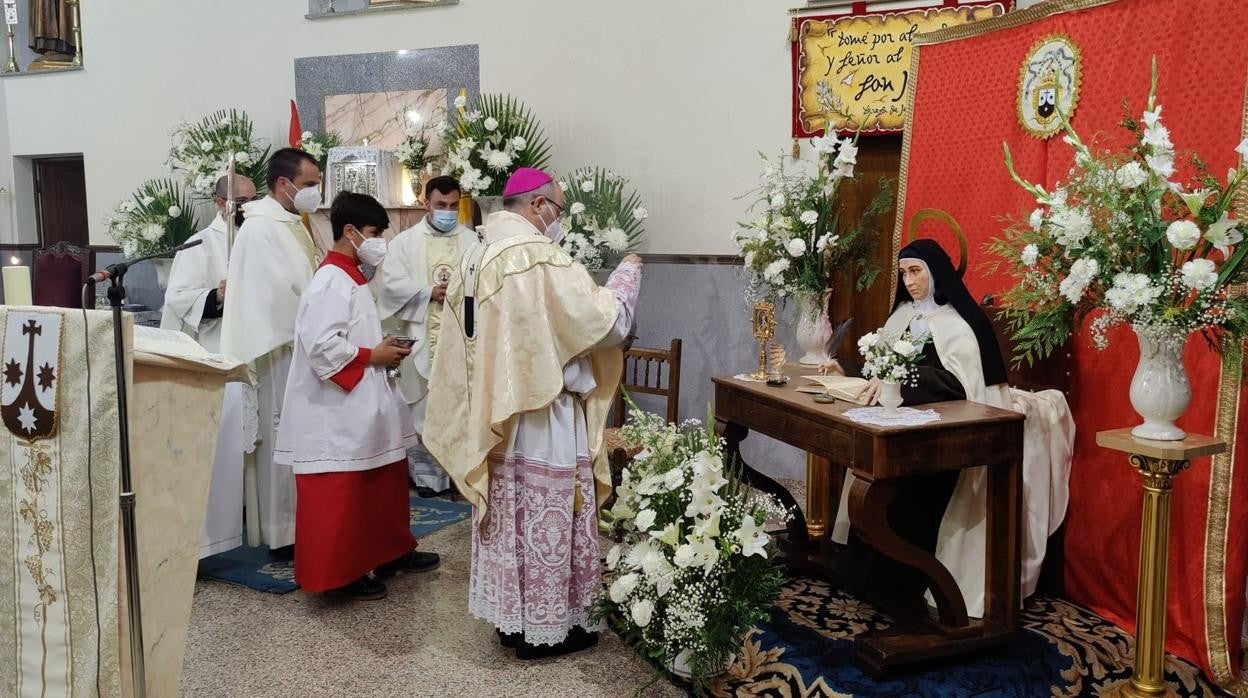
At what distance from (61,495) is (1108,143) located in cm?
382

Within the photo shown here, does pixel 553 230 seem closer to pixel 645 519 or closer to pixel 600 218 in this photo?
pixel 645 519

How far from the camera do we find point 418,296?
5.69 m

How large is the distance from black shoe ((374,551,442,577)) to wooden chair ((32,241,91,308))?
4.60m

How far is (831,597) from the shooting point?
4.01 meters

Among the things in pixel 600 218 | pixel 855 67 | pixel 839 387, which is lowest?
pixel 839 387

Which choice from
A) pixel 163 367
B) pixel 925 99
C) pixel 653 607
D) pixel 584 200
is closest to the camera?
pixel 163 367

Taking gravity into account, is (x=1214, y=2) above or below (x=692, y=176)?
above

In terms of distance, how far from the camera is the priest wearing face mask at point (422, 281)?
5688 mm

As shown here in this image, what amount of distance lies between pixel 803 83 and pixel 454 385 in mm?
3294

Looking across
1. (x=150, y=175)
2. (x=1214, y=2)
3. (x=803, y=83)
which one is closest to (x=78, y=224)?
(x=150, y=175)

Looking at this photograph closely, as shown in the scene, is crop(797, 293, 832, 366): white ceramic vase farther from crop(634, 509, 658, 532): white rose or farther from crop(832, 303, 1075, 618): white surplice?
crop(634, 509, 658, 532): white rose

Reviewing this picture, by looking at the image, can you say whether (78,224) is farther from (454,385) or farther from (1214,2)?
(1214,2)

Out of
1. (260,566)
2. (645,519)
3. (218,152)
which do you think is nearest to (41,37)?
(218,152)

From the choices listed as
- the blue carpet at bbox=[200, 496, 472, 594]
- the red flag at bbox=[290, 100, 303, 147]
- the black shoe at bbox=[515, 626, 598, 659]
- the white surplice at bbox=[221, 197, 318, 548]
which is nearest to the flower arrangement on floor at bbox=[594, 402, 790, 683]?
the black shoe at bbox=[515, 626, 598, 659]
